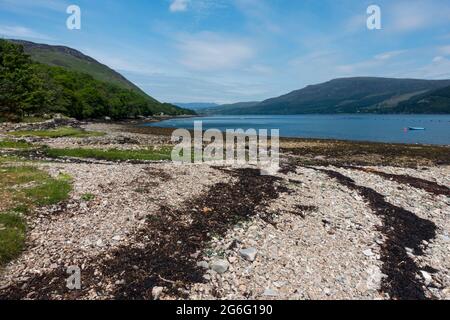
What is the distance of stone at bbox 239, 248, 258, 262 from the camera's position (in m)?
12.4

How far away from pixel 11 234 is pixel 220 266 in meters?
8.00

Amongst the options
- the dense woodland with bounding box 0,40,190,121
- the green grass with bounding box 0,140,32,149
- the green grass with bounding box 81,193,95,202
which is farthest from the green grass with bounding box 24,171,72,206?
the dense woodland with bounding box 0,40,190,121

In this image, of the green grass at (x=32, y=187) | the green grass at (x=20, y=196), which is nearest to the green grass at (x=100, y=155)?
the green grass at (x=20, y=196)

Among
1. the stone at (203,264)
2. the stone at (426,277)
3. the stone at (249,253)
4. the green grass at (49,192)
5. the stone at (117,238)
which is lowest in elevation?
the stone at (426,277)

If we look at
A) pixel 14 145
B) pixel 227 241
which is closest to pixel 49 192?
pixel 227 241

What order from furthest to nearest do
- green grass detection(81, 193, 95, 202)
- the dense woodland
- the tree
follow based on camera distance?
the dense woodland < the tree < green grass detection(81, 193, 95, 202)

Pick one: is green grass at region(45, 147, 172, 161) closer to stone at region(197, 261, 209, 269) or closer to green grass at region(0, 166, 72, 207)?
green grass at region(0, 166, 72, 207)

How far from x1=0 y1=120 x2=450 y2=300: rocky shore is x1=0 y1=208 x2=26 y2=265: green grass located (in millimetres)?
293

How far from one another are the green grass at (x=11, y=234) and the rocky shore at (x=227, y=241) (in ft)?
0.96

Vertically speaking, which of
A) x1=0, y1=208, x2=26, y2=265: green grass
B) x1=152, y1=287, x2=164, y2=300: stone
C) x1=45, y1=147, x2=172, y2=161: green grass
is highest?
x1=45, y1=147, x2=172, y2=161: green grass

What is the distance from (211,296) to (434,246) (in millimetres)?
11061

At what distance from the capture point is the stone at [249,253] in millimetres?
12409

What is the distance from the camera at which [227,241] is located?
13.9 metres

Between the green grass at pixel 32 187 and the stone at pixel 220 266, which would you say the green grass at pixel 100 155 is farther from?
the stone at pixel 220 266
